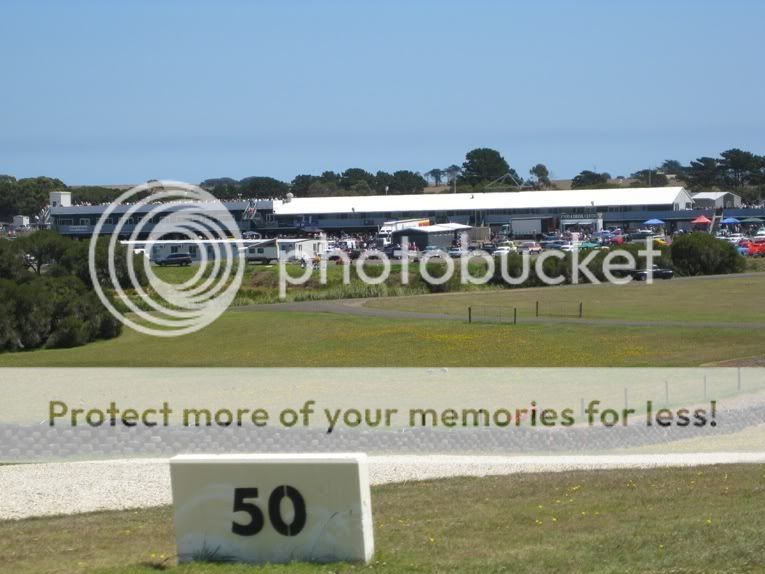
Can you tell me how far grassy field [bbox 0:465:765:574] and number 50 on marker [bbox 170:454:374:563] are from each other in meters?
0.25

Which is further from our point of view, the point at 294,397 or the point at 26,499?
the point at 294,397

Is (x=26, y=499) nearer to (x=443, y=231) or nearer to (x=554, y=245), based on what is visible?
(x=554, y=245)

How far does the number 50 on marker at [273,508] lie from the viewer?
453 inches

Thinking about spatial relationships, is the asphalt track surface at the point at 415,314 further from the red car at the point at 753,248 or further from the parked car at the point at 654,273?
the red car at the point at 753,248

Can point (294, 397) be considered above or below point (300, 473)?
below

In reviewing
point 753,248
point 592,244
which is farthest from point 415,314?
point 592,244

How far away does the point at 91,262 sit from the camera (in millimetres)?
71250

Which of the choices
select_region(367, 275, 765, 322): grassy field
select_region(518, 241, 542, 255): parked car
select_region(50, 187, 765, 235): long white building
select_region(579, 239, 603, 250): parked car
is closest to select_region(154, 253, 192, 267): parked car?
select_region(518, 241, 542, 255): parked car

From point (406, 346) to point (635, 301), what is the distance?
65.9ft

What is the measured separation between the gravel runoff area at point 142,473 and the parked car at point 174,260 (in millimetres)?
67034

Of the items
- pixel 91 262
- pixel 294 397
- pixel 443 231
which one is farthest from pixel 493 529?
pixel 443 231

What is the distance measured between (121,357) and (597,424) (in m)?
24.4

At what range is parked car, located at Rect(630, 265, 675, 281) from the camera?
74.5 metres

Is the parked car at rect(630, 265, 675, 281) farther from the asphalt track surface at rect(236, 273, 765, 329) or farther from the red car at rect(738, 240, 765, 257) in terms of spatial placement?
the red car at rect(738, 240, 765, 257)
